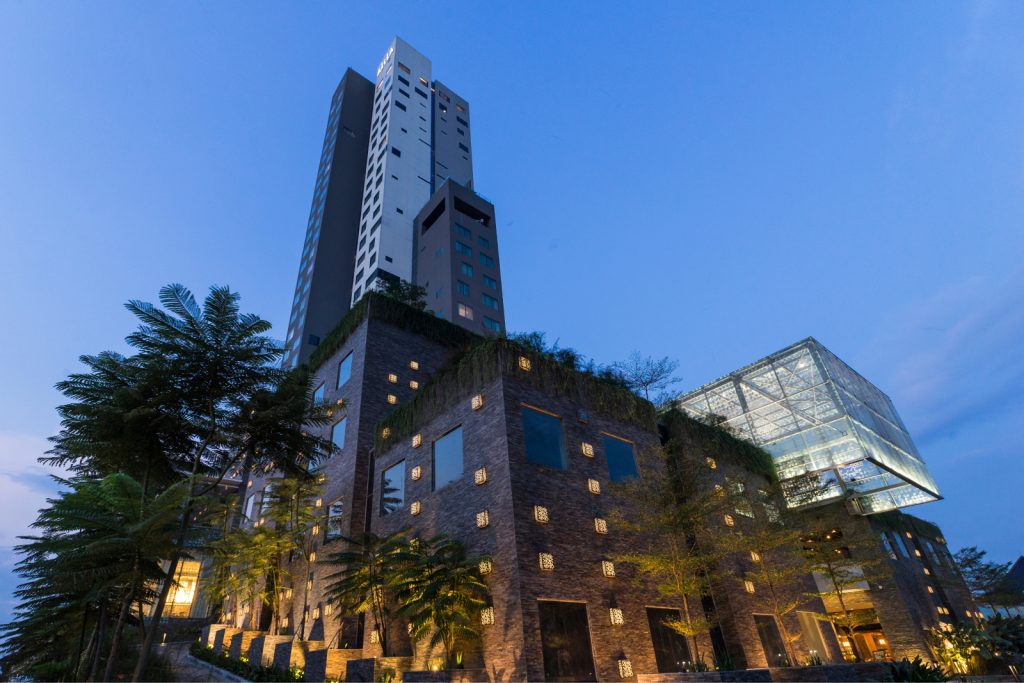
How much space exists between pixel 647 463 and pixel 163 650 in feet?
72.3

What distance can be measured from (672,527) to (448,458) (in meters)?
8.31

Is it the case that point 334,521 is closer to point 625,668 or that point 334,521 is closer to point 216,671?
point 216,671

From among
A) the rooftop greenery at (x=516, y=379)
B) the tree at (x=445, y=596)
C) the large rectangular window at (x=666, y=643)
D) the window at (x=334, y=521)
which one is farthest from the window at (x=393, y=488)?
the large rectangular window at (x=666, y=643)

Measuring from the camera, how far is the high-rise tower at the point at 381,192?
52.4 m

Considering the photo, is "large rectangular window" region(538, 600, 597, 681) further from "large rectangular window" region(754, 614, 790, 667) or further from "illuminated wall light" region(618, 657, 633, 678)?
"large rectangular window" region(754, 614, 790, 667)

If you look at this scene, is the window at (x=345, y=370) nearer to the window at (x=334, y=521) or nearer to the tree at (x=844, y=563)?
the window at (x=334, y=521)

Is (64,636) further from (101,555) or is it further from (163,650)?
(101,555)

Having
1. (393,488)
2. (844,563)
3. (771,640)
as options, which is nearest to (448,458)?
(393,488)

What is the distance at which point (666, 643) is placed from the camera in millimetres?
18094

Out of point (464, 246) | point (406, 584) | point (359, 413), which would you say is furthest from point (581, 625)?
point (464, 246)

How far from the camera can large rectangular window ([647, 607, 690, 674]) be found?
17.6 metres

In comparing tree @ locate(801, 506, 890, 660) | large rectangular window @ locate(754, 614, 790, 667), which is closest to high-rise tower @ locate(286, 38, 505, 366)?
tree @ locate(801, 506, 890, 660)

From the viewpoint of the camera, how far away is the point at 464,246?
170 ft

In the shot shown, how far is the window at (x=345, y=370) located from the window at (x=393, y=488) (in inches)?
264
